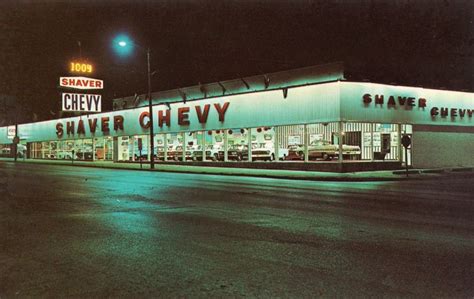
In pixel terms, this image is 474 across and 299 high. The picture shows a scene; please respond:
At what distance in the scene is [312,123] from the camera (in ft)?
103

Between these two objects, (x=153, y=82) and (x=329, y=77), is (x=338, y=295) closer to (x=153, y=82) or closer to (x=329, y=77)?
(x=329, y=77)

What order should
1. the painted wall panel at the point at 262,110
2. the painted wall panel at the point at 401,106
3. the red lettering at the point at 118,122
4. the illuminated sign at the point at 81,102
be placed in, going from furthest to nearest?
the illuminated sign at the point at 81,102
the red lettering at the point at 118,122
the painted wall panel at the point at 262,110
the painted wall panel at the point at 401,106

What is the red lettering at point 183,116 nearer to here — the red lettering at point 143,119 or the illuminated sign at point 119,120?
the illuminated sign at point 119,120

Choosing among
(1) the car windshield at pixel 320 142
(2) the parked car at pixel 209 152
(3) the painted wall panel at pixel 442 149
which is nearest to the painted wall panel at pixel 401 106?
(3) the painted wall panel at pixel 442 149

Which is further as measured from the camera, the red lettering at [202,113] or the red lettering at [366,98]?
the red lettering at [202,113]

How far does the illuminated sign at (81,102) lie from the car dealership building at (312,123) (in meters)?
9.78

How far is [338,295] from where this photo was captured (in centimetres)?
564

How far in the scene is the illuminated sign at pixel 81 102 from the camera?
52.2 meters

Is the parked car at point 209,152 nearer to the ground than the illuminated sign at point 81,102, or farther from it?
nearer to the ground

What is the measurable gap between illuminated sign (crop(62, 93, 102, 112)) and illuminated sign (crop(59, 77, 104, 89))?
104cm

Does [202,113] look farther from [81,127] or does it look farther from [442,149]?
[81,127]

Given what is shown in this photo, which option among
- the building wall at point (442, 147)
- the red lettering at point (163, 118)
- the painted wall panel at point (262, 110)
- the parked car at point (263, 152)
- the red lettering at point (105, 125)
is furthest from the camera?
the red lettering at point (105, 125)

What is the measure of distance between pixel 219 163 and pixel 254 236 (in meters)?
30.2

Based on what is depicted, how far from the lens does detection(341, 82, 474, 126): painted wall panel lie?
3008 centimetres
